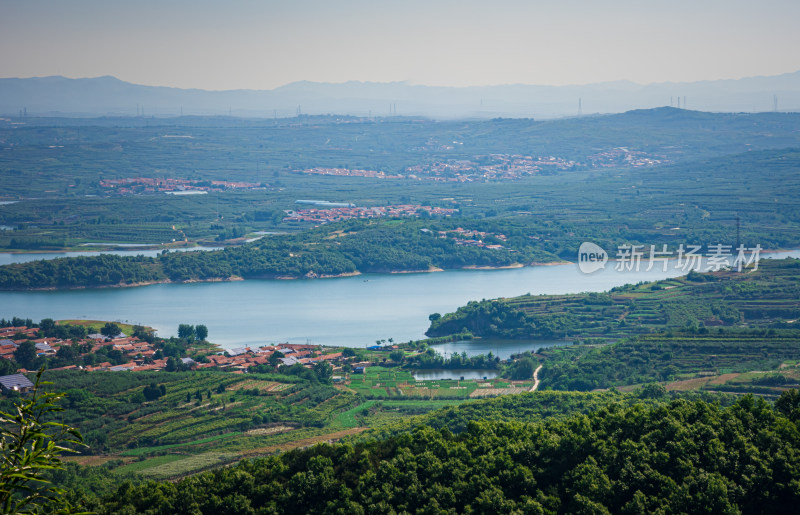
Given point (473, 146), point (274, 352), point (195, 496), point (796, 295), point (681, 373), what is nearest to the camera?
point (195, 496)

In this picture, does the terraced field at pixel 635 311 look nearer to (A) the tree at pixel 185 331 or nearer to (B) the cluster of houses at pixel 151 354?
(B) the cluster of houses at pixel 151 354

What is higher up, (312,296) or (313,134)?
(313,134)

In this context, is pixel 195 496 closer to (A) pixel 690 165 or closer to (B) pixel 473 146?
(A) pixel 690 165

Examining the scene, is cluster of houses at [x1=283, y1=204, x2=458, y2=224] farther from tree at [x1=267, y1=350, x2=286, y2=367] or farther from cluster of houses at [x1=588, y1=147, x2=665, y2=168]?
tree at [x1=267, y1=350, x2=286, y2=367]

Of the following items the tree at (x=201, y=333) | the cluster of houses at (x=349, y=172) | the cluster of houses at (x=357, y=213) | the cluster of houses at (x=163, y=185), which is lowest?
the tree at (x=201, y=333)

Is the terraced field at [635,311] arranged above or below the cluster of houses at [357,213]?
below

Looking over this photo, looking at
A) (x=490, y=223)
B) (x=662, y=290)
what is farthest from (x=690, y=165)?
(x=662, y=290)

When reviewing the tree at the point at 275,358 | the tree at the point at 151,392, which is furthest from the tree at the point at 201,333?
the tree at the point at 151,392
